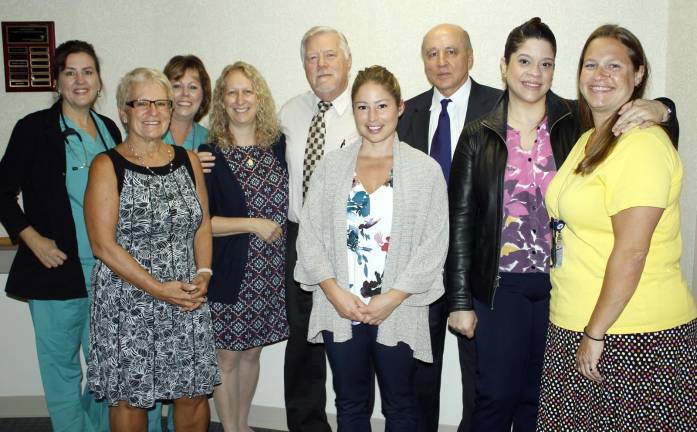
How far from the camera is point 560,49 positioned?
10.9 feet

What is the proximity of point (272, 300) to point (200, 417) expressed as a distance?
62cm

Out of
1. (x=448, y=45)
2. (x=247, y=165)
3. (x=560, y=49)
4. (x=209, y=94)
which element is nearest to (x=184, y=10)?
(x=209, y=94)

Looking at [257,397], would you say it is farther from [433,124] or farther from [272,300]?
[433,124]

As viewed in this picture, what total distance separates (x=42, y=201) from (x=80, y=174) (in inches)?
8.7

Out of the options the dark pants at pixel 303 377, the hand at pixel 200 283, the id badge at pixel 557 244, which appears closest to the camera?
the id badge at pixel 557 244

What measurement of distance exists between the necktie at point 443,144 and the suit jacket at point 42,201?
167 centimetres

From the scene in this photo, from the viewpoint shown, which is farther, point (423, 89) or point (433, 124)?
→ point (423, 89)

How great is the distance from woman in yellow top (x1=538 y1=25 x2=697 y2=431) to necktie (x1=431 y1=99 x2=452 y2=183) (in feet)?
2.48

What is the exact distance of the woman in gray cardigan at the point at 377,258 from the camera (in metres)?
2.41

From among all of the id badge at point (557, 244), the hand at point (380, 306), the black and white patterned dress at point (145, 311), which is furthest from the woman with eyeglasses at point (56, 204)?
the id badge at point (557, 244)

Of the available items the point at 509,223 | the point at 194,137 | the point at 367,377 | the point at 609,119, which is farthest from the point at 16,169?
the point at 609,119

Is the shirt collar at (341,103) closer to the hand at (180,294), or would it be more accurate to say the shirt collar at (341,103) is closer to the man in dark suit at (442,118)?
the man in dark suit at (442,118)

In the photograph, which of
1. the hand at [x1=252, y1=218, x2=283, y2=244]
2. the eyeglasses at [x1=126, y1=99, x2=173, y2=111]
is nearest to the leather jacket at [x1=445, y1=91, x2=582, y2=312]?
the hand at [x1=252, y1=218, x2=283, y2=244]

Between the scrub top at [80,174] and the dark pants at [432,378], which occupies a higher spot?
the scrub top at [80,174]
